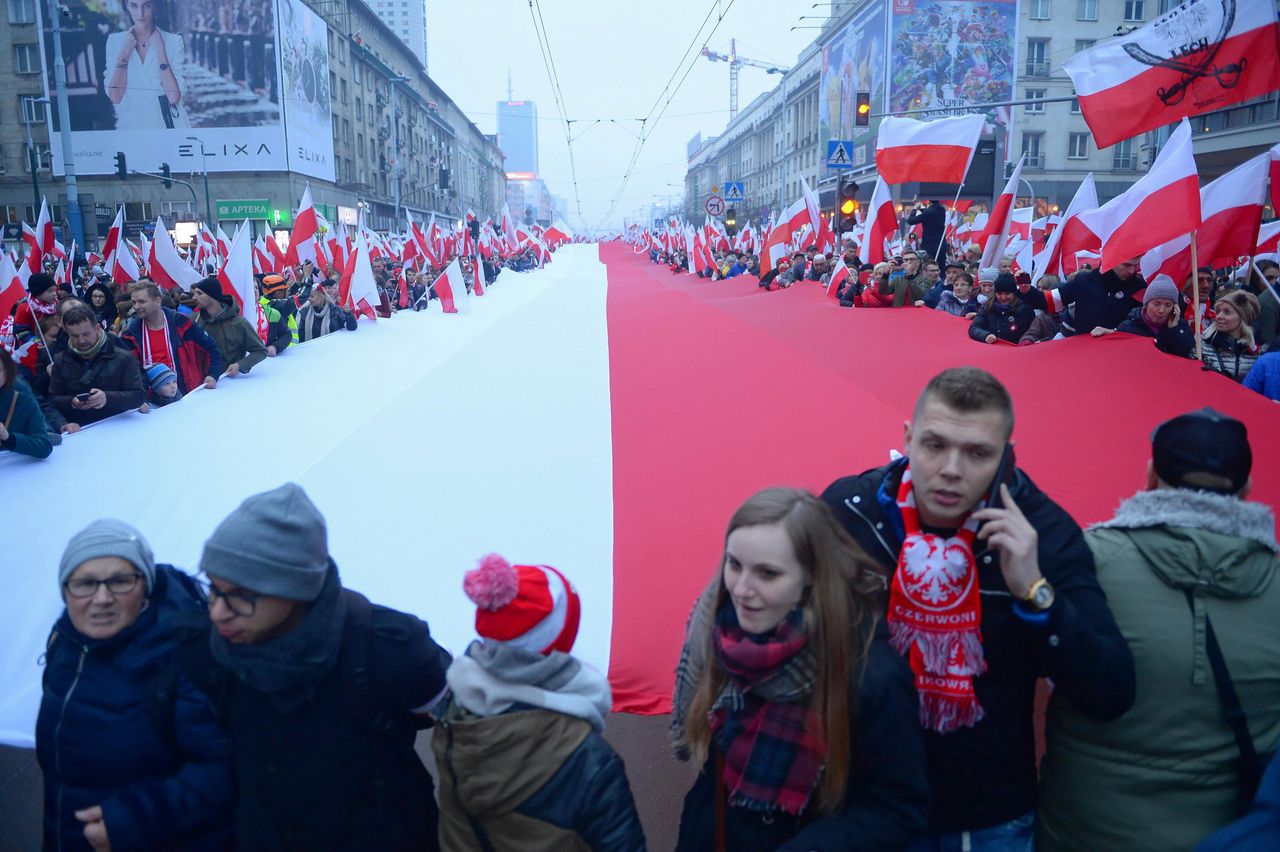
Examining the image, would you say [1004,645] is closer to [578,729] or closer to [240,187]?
[578,729]

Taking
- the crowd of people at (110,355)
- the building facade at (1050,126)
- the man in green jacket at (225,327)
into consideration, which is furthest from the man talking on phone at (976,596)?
the building facade at (1050,126)

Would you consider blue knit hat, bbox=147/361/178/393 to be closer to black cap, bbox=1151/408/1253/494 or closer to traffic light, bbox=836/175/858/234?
black cap, bbox=1151/408/1253/494

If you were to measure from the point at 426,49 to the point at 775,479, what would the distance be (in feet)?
640

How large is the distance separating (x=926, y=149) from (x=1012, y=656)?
962 cm

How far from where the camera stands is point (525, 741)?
191 cm

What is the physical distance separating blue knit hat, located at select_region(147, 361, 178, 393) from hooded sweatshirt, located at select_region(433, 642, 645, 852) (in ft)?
14.9

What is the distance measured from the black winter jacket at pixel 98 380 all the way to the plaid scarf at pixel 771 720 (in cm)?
424

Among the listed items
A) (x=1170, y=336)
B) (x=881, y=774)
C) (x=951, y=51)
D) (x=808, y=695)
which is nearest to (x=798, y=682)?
(x=808, y=695)

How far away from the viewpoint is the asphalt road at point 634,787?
3.22 m

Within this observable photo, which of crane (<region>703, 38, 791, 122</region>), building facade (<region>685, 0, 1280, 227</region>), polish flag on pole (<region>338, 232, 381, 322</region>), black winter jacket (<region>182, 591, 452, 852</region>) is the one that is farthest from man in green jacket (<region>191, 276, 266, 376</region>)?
crane (<region>703, 38, 791, 122</region>)

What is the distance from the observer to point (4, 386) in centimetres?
387

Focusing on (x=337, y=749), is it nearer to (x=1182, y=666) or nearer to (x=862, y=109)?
(x=1182, y=666)

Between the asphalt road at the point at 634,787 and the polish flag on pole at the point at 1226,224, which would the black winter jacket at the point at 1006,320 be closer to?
the polish flag on pole at the point at 1226,224

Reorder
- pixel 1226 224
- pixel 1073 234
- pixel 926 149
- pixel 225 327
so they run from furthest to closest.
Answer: pixel 926 149
pixel 1073 234
pixel 225 327
pixel 1226 224
